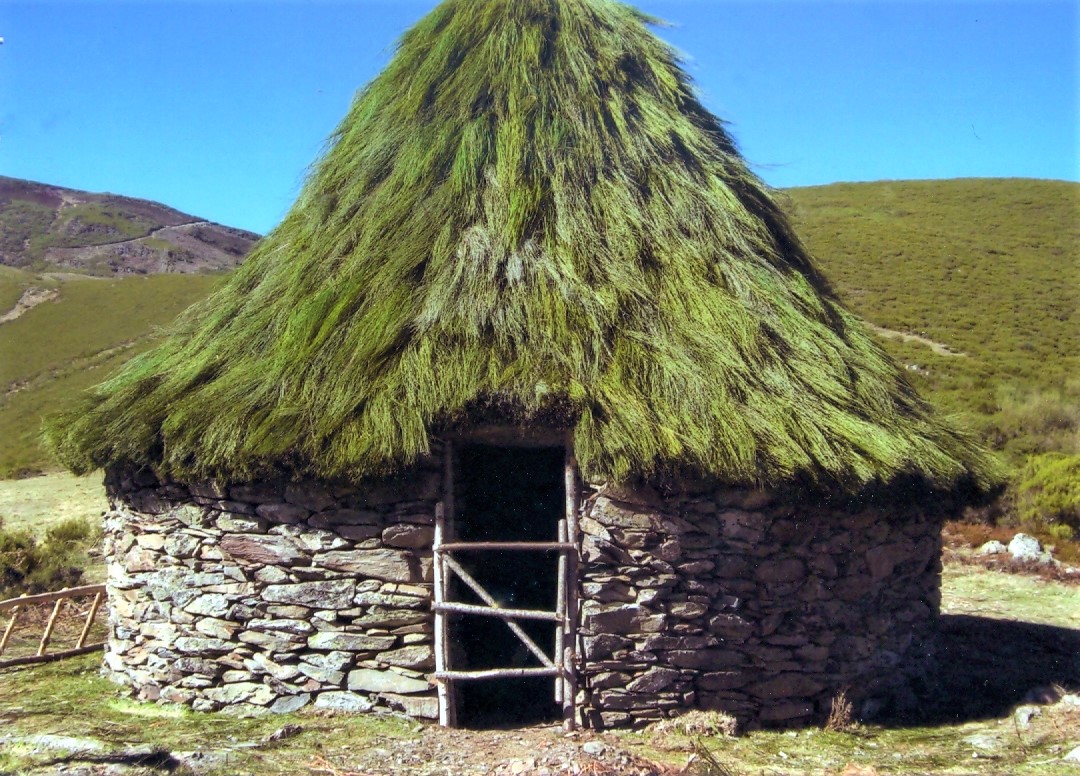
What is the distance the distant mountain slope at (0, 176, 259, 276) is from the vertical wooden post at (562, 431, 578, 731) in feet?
146

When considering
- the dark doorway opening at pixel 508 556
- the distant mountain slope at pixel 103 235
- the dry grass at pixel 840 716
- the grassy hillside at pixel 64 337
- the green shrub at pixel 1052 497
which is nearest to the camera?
the dry grass at pixel 840 716

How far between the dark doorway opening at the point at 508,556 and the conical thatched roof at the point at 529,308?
140 cm

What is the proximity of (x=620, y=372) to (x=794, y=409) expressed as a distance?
4.20 feet

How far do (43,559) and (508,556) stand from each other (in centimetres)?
739

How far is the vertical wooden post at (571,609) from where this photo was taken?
651 cm

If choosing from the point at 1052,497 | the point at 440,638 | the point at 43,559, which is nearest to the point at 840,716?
A: the point at 440,638

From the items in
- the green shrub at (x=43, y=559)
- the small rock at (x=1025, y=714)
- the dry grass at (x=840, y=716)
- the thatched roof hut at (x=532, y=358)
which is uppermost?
the thatched roof hut at (x=532, y=358)

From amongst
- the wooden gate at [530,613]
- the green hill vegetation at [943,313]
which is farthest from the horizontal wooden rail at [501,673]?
the green hill vegetation at [943,313]

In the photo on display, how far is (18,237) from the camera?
49.2 m

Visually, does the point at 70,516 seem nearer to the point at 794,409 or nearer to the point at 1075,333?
the point at 794,409

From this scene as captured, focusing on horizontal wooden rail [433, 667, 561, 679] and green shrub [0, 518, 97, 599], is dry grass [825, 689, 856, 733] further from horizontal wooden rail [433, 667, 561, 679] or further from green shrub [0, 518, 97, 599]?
green shrub [0, 518, 97, 599]

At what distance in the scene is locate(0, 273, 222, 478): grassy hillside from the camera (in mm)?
26641

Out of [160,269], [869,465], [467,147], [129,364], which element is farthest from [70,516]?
[160,269]

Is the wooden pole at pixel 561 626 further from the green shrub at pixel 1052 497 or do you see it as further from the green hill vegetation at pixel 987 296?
the green shrub at pixel 1052 497
